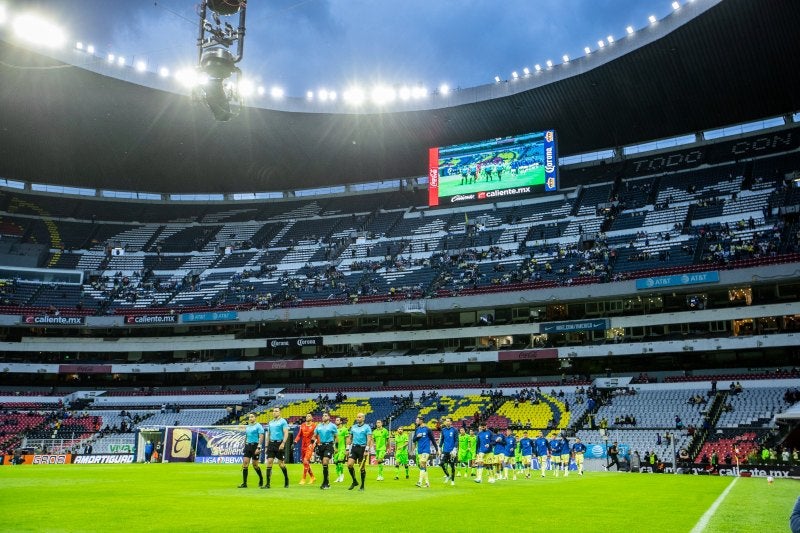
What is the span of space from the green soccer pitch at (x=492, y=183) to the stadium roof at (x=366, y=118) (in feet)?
→ 17.9

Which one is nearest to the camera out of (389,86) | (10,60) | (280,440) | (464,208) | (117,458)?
(280,440)

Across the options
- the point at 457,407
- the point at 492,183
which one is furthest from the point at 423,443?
the point at 492,183

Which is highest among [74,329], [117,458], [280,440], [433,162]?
[433,162]

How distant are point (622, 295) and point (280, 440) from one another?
3864 cm

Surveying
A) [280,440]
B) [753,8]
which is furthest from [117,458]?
[753,8]

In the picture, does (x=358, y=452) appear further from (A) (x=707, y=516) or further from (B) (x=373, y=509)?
(A) (x=707, y=516)

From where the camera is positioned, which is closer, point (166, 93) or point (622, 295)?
point (622, 295)

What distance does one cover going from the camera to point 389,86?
61.5 m

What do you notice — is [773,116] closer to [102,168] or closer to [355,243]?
[355,243]

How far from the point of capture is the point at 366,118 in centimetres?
6294

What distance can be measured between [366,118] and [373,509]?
53.1 m

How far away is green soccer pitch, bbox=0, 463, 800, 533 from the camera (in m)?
10.8

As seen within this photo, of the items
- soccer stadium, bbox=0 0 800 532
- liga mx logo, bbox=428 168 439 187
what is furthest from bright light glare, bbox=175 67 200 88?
liga mx logo, bbox=428 168 439 187

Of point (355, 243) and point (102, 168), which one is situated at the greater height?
point (102, 168)
